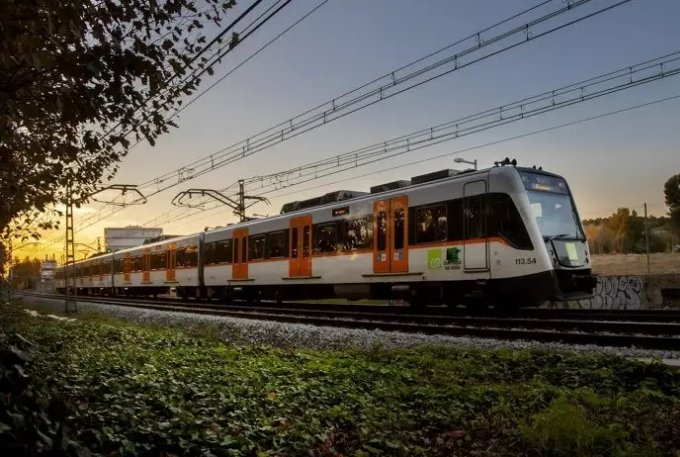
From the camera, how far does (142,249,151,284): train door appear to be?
1349 inches

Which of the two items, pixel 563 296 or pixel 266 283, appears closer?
pixel 563 296

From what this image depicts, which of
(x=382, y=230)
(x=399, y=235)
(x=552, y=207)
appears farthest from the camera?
(x=382, y=230)

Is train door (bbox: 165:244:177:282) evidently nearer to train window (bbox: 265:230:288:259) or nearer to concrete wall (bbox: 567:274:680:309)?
train window (bbox: 265:230:288:259)

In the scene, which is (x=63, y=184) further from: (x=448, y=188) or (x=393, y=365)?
(x=448, y=188)

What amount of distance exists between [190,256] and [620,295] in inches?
782

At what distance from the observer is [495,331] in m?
10.3

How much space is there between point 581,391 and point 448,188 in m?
9.34

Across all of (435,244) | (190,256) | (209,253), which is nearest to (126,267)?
(190,256)

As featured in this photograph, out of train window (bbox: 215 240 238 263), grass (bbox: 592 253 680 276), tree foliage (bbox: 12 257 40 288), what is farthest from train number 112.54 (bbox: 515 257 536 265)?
grass (bbox: 592 253 680 276)

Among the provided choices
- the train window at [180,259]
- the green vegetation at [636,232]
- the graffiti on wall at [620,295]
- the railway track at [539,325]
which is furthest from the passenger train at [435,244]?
the green vegetation at [636,232]

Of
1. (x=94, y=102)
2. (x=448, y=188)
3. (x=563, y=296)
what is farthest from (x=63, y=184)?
(x=563, y=296)

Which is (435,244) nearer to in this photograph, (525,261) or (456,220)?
(456,220)

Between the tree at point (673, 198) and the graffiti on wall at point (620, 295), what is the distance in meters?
A: 49.8

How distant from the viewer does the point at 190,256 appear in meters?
28.2
